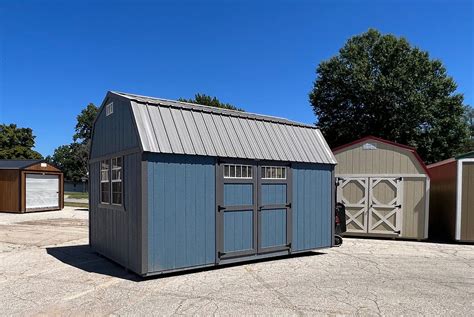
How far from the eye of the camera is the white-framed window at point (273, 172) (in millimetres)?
8203

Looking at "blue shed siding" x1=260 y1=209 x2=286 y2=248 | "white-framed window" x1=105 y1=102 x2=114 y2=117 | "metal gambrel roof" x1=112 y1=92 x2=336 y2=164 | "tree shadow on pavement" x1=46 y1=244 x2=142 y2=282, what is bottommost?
"tree shadow on pavement" x1=46 y1=244 x2=142 y2=282

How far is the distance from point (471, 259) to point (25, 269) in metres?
9.63

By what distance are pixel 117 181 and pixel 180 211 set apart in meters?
1.64

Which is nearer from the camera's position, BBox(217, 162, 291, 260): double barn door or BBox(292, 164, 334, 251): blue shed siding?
BBox(217, 162, 291, 260): double barn door

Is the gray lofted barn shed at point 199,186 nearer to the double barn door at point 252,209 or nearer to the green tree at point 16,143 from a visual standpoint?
the double barn door at point 252,209

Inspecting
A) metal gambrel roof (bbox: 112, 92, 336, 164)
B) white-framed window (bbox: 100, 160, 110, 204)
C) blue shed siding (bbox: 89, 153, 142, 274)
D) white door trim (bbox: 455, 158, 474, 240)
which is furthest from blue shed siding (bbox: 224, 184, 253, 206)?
white door trim (bbox: 455, 158, 474, 240)

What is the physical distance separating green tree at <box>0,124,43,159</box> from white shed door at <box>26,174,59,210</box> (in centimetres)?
3011

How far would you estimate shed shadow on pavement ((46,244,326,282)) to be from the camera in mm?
7078

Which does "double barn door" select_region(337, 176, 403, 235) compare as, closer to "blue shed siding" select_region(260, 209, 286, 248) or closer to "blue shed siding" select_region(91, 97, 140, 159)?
"blue shed siding" select_region(260, 209, 286, 248)

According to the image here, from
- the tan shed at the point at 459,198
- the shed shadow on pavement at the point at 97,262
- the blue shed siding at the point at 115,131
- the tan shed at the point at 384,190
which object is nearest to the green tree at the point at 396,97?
the tan shed at the point at 459,198

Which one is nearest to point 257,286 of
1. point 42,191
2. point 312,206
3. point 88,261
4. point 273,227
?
point 273,227

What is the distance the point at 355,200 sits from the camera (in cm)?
1248

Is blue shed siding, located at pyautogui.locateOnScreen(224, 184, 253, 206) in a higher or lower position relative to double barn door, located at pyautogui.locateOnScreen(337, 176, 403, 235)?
higher

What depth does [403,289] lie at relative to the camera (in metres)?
6.19
